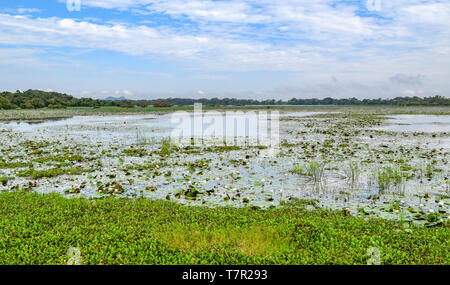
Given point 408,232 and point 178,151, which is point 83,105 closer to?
point 178,151

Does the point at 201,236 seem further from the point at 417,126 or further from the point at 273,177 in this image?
the point at 417,126

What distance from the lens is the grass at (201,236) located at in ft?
19.6

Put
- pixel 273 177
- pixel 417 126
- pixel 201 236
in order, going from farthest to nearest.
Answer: pixel 417 126 → pixel 273 177 → pixel 201 236

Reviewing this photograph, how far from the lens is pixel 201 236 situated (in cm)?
686

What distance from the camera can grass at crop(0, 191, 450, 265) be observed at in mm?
5977

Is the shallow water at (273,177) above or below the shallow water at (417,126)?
below

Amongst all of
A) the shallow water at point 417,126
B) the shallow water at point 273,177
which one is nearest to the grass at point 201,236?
the shallow water at point 273,177

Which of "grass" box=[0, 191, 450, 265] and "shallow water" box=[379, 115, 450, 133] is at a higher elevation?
"shallow water" box=[379, 115, 450, 133]

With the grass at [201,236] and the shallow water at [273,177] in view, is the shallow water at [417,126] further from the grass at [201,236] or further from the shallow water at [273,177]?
the grass at [201,236]

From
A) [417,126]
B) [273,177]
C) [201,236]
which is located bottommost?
[201,236]

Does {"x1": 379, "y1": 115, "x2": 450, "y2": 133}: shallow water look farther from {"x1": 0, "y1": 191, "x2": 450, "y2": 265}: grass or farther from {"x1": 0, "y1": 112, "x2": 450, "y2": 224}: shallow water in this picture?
{"x1": 0, "y1": 191, "x2": 450, "y2": 265}: grass

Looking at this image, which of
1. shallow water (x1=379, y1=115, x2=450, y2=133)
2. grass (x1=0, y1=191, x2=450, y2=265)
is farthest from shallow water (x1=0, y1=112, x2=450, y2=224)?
shallow water (x1=379, y1=115, x2=450, y2=133)

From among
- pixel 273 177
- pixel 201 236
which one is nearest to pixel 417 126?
pixel 273 177

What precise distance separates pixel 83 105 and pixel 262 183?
105030mm
